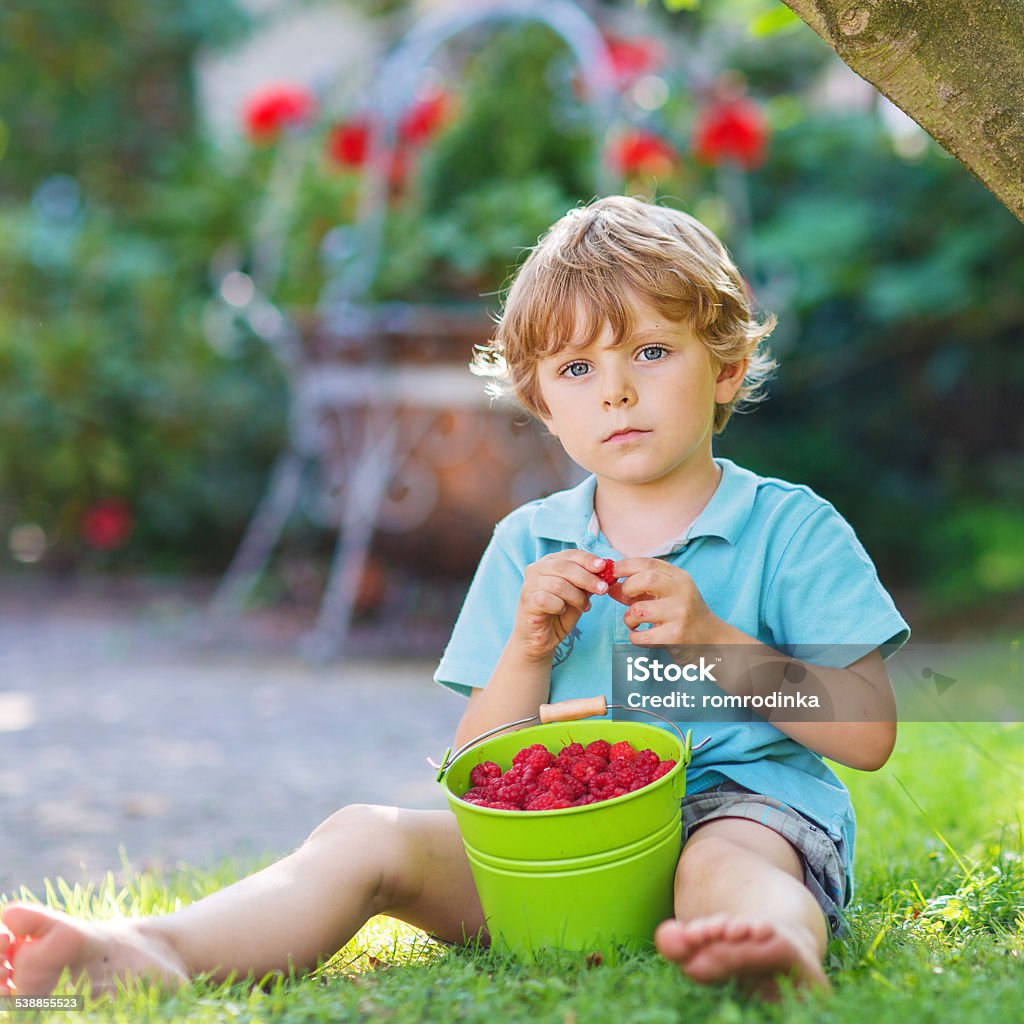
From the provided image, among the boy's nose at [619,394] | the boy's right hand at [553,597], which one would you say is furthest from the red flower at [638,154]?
the boy's right hand at [553,597]

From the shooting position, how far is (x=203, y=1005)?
1.40 m

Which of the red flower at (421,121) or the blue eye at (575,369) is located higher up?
the red flower at (421,121)

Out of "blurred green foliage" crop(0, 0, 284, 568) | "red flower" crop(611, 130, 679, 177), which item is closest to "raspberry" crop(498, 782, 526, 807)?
"red flower" crop(611, 130, 679, 177)

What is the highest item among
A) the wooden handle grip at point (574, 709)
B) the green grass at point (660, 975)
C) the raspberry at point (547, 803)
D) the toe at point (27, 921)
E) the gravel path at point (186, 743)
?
the wooden handle grip at point (574, 709)

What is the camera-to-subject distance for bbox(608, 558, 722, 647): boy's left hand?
1583mm

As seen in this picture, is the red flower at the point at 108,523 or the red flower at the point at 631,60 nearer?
the red flower at the point at 631,60

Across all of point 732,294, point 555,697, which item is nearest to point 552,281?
point 732,294

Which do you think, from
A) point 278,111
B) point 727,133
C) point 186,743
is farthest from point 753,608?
point 278,111

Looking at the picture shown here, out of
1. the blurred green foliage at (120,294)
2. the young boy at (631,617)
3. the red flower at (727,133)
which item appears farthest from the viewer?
the blurred green foliage at (120,294)

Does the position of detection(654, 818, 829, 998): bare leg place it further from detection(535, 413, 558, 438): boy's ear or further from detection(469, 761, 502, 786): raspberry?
detection(535, 413, 558, 438): boy's ear

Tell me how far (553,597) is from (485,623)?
0.89 feet

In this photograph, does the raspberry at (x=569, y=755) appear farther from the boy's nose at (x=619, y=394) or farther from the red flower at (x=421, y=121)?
the red flower at (x=421, y=121)

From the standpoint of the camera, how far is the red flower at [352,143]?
5195 millimetres

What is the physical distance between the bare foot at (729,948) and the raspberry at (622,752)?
0.33m
